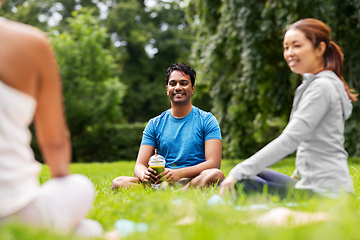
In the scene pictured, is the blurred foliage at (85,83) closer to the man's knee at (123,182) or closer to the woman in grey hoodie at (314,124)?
the man's knee at (123,182)

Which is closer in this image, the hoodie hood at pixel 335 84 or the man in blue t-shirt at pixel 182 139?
the hoodie hood at pixel 335 84

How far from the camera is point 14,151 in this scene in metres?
1.49

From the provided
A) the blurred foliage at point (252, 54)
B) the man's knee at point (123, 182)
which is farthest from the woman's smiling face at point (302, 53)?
the blurred foliage at point (252, 54)

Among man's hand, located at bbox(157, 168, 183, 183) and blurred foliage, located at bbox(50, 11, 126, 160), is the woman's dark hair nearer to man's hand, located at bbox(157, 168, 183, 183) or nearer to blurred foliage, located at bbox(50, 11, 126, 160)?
man's hand, located at bbox(157, 168, 183, 183)

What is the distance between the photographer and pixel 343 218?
1.76 meters

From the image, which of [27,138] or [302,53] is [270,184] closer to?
[302,53]

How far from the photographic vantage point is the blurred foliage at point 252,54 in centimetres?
752

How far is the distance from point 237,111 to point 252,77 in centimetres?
149

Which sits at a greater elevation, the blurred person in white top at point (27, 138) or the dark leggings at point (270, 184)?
the blurred person in white top at point (27, 138)

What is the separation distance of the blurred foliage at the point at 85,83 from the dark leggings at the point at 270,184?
45.7 feet

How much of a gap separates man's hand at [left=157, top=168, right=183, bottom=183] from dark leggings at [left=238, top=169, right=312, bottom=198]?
1.11 meters

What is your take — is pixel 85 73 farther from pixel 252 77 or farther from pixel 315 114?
pixel 315 114

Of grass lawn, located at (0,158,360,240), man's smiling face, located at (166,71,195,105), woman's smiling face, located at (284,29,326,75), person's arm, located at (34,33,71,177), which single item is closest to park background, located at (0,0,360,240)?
grass lawn, located at (0,158,360,240)

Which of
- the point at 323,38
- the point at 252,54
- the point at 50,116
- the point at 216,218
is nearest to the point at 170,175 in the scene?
the point at 216,218
